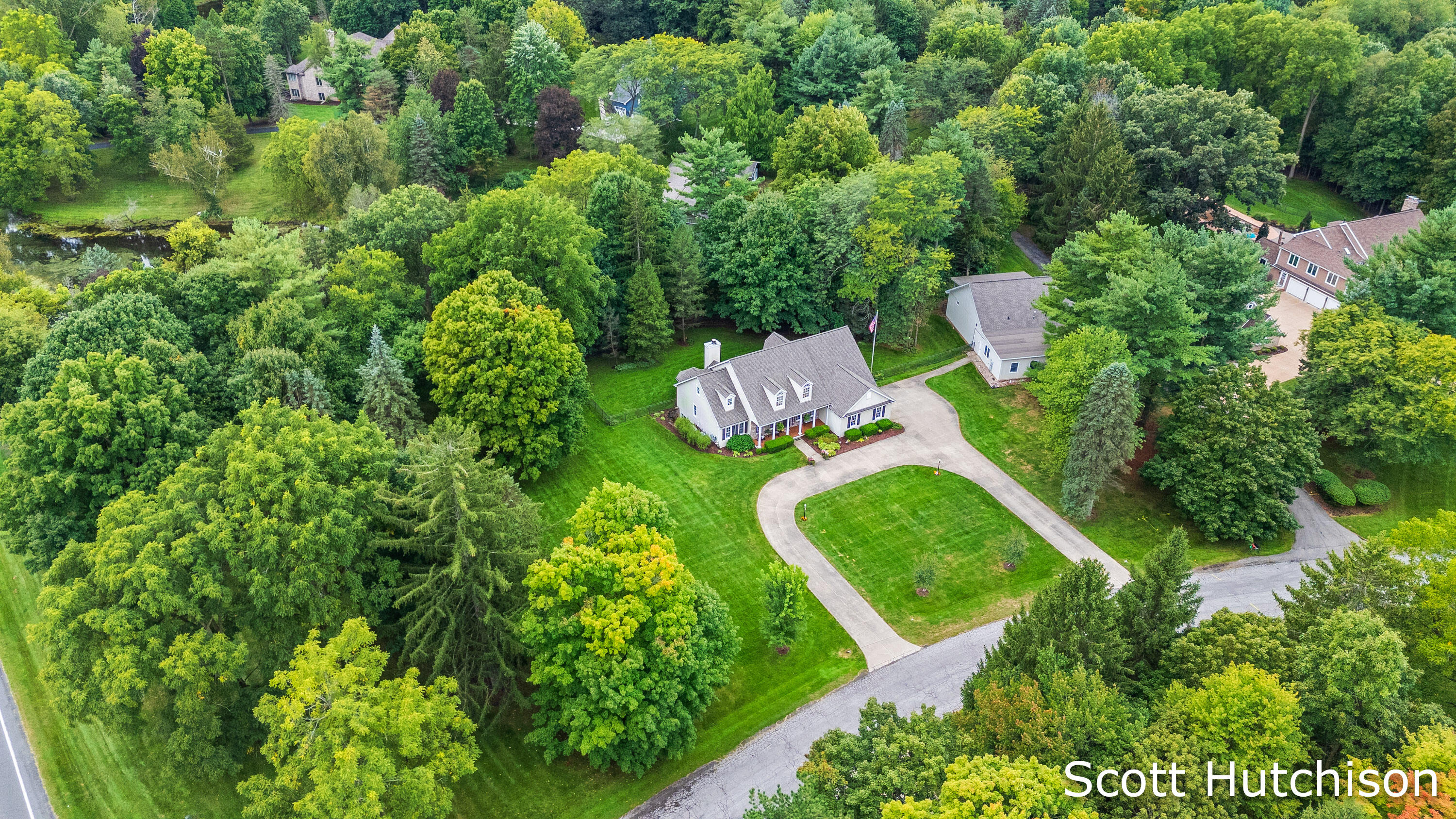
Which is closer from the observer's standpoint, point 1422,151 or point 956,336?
point 956,336

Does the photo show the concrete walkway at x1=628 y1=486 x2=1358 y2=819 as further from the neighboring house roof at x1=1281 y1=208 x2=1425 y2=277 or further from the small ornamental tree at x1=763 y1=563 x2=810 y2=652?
the neighboring house roof at x1=1281 y1=208 x2=1425 y2=277

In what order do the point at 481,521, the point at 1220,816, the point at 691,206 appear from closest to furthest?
the point at 1220,816, the point at 481,521, the point at 691,206

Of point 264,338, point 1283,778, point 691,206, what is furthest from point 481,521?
point 691,206

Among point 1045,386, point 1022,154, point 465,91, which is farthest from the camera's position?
point 465,91

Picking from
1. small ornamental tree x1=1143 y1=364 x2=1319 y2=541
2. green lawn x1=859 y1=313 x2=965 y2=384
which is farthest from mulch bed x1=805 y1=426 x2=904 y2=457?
small ornamental tree x1=1143 y1=364 x2=1319 y2=541

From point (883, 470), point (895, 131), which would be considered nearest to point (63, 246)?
point (895, 131)

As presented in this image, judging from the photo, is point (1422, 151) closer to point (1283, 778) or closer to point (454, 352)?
point (1283, 778)
